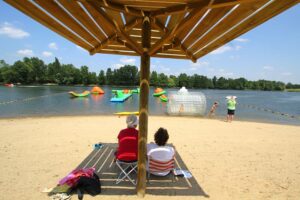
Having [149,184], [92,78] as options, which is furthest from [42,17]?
[92,78]

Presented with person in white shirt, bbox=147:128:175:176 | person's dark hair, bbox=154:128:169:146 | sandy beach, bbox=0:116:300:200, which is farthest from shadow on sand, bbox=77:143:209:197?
person's dark hair, bbox=154:128:169:146

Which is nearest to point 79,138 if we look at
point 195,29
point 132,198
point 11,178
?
point 11,178

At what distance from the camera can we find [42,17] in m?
3.39

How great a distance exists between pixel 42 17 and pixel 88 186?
9.35 feet

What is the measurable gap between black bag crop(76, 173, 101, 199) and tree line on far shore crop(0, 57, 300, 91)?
11645 centimetres

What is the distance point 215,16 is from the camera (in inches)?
135

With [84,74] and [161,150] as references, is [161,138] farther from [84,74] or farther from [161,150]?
[84,74]

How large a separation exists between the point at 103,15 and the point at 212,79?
165 m

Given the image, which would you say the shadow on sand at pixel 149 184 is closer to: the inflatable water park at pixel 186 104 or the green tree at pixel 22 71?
the inflatable water park at pixel 186 104

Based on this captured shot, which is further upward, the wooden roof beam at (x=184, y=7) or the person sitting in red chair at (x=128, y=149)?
the wooden roof beam at (x=184, y=7)

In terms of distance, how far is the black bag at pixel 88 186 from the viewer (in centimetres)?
443

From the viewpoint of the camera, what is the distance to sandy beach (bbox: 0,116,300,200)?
478 cm

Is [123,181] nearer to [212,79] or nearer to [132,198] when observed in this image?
[132,198]

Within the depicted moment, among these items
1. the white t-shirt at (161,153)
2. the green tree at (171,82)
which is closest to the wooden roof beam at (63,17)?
the white t-shirt at (161,153)
